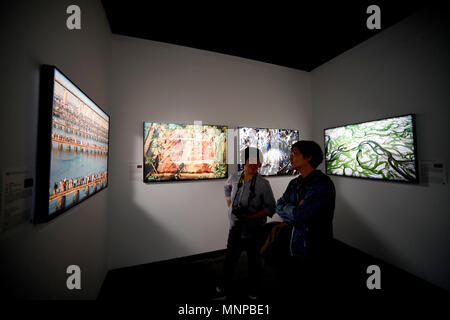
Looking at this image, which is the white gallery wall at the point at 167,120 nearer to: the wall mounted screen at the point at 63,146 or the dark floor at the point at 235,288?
the dark floor at the point at 235,288

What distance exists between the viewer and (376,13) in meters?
2.21

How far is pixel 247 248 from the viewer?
1784 millimetres

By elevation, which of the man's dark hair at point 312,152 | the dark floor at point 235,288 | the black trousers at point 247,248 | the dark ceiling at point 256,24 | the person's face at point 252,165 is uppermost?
the dark ceiling at point 256,24

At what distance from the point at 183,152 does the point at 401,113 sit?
10.4 ft

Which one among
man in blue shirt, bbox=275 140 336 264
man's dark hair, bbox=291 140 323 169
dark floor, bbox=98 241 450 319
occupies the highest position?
man's dark hair, bbox=291 140 323 169

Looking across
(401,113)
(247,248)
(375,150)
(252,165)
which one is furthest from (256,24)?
(247,248)

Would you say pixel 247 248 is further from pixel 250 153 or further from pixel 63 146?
pixel 63 146

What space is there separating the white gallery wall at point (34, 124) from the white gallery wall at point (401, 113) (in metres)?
3.69

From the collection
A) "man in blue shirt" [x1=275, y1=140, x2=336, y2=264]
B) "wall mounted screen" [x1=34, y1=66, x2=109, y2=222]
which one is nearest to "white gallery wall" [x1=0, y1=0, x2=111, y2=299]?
"wall mounted screen" [x1=34, y1=66, x2=109, y2=222]

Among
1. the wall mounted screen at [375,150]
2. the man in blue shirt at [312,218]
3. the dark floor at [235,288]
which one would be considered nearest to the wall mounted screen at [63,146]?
the dark floor at [235,288]

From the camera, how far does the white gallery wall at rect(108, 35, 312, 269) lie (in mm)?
2346

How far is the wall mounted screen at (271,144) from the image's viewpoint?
299 centimetres

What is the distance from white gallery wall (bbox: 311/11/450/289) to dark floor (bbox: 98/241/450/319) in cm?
26

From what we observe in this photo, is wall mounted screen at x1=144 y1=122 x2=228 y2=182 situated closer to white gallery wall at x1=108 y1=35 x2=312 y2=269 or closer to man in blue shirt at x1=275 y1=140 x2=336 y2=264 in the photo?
white gallery wall at x1=108 y1=35 x2=312 y2=269
